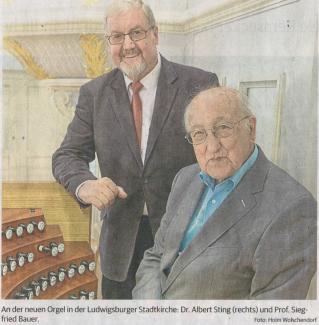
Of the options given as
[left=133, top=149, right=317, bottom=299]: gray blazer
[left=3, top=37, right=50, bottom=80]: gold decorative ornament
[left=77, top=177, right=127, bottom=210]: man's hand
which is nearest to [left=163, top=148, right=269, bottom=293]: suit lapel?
[left=133, top=149, right=317, bottom=299]: gray blazer

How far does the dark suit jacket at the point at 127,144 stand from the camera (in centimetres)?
124

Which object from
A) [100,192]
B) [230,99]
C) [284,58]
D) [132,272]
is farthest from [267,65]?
[132,272]

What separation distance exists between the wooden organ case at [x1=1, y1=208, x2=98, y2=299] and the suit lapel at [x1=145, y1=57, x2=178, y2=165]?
358 millimetres

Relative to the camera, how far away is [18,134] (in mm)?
1290

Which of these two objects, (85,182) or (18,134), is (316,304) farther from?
(18,134)

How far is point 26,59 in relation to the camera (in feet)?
4.15

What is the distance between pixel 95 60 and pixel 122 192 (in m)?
0.35

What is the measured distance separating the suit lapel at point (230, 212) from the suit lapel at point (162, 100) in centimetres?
25

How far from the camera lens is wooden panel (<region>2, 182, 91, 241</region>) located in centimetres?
129

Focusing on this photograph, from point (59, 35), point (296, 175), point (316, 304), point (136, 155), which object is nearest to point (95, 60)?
point (59, 35)

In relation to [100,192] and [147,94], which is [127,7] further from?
[100,192]

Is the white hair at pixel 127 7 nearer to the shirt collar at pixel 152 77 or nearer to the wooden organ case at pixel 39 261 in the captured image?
the shirt collar at pixel 152 77

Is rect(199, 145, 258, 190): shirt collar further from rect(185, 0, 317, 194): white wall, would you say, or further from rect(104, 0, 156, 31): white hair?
rect(104, 0, 156, 31): white hair

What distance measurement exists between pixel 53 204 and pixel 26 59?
39 centimetres
